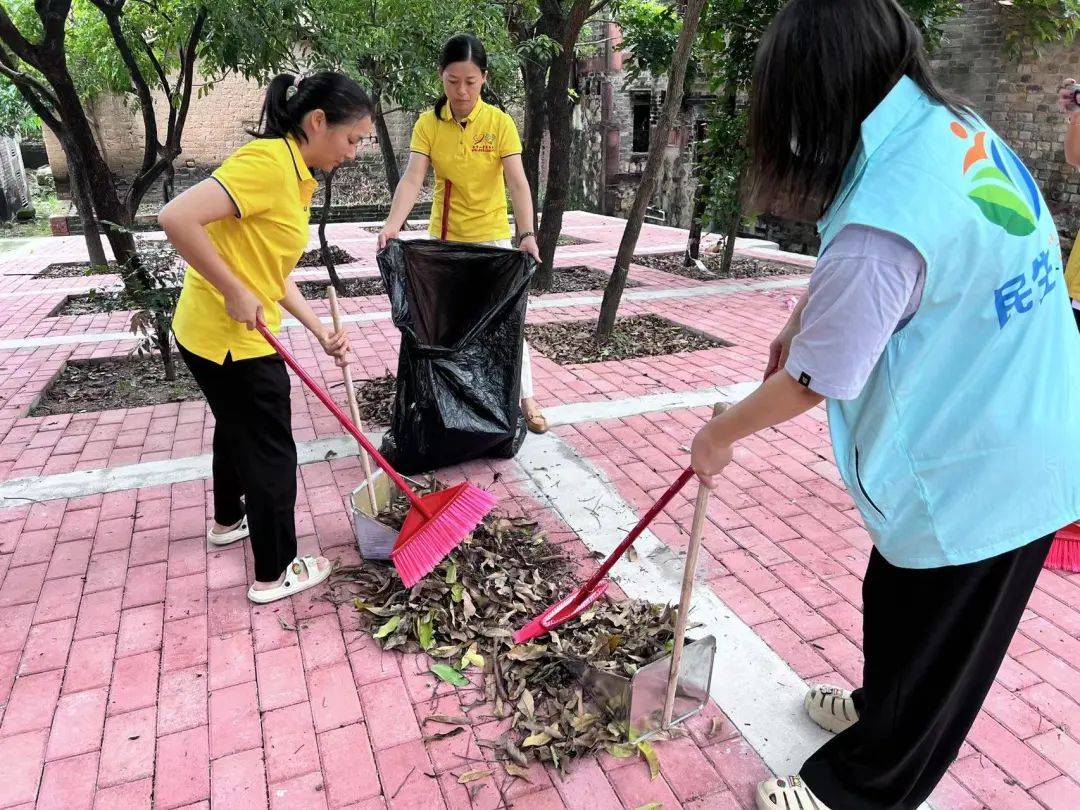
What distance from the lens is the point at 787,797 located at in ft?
5.61

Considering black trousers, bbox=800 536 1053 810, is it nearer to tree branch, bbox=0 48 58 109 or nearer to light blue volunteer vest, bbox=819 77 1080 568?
light blue volunteer vest, bbox=819 77 1080 568

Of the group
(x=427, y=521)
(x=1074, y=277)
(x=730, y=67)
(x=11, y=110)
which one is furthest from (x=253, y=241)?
(x=11, y=110)

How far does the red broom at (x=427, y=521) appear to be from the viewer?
2285 mm

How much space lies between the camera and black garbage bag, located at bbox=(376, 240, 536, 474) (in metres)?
3.24

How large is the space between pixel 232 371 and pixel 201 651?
0.88 meters

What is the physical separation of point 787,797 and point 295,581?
1.67m

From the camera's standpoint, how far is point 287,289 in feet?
7.71

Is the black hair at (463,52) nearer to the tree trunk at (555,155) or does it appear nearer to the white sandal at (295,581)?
the white sandal at (295,581)

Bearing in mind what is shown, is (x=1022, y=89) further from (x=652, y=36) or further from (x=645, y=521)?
(x=645, y=521)

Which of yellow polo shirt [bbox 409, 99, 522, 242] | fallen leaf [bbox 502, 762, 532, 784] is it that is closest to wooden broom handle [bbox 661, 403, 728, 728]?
fallen leaf [bbox 502, 762, 532, 784]

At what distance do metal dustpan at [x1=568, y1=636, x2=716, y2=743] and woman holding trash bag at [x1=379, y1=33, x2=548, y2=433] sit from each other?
1.91 m

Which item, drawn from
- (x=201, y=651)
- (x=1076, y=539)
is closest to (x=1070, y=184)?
(x=1076, y=539)

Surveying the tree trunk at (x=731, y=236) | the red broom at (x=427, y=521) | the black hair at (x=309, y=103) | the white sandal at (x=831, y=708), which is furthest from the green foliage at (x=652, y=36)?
the white sandal at (x=831, y=708)

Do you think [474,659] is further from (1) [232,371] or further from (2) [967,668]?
(2) [967,668]
